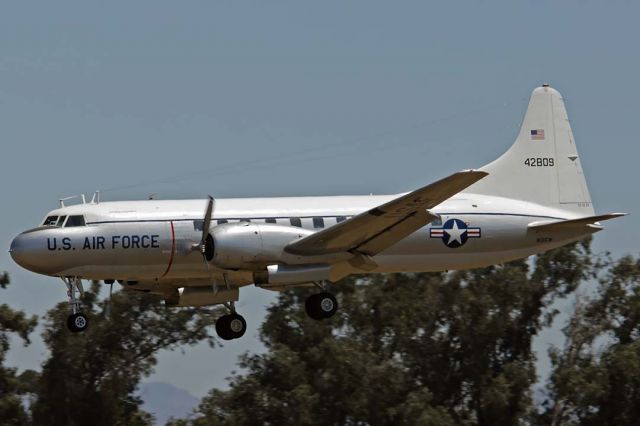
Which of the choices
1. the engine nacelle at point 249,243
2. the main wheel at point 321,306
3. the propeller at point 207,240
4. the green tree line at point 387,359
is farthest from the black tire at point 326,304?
the green tree line at point 387,359

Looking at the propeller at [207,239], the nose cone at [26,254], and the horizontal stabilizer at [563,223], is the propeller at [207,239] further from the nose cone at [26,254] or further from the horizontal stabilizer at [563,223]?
the horizontal stabilizer at [563,223]

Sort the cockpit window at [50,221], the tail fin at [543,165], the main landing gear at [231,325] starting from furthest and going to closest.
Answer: the tail fin at [543,165]
the main landing gear at [231,325]
the cockpit window at [50,221]

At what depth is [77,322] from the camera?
109ft

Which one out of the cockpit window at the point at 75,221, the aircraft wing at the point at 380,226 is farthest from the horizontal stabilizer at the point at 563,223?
the cockpit window at the point at 75,221

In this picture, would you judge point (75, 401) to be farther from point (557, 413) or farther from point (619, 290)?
point (619, 290)

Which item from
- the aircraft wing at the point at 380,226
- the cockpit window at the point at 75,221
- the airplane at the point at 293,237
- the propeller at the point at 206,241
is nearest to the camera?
the aircraft wing at the point at 380,226

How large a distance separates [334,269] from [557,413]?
22.2 m

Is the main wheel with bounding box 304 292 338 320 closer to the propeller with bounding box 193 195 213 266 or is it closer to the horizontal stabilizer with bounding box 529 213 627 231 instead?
the propeller with bounding box 193 195 213 266

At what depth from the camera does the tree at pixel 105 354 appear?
5447 centimetres

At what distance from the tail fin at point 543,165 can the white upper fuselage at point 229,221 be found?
2.07 feet

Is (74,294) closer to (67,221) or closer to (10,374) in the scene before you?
(67,221)

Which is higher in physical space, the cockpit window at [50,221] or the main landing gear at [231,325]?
the cockpit window at [50,221]

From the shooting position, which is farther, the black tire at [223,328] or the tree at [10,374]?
the tree at [10,374]

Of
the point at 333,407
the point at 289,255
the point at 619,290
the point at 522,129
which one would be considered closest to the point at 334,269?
the point at 289,255
